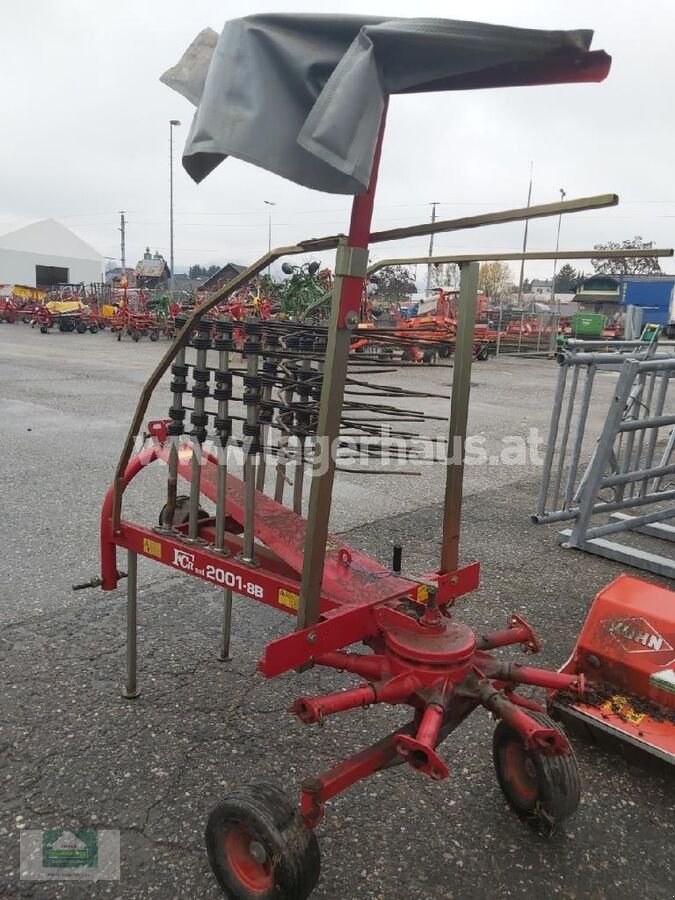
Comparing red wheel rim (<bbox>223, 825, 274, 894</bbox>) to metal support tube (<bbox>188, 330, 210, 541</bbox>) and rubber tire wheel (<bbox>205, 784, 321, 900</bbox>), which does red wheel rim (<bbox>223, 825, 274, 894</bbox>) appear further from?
metal support tube (<bbox>188, 330, 210, 541</bbox>)

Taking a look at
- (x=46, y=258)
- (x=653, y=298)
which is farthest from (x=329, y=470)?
(x=46, y=258)

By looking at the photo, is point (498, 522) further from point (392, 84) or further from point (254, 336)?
point (392, 84)

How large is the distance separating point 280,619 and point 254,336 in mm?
2040

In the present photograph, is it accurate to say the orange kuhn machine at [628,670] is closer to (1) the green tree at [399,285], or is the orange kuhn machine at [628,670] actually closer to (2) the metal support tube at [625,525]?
(2) the metal support tube at [625,525]

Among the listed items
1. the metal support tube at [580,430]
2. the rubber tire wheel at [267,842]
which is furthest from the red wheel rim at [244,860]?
the metal support tube at [580,430]

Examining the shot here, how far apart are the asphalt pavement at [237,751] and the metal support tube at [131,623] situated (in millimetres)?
89

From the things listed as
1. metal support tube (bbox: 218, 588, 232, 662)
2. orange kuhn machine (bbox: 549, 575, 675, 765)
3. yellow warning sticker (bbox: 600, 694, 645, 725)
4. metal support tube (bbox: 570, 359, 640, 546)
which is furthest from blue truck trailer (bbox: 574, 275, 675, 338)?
metal support tube (bbox: 218, 588, 232, 662)

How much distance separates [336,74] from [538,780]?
7.46 feet

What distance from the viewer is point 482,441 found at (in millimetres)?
9438

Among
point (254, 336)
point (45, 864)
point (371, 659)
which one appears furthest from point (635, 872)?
point (254, 336)

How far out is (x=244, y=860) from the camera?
208 centimetres

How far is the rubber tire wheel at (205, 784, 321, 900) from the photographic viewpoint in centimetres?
194

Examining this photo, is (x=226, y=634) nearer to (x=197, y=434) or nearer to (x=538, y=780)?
(x=197, y=434)

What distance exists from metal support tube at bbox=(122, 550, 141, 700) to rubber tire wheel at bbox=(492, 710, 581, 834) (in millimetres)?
1585
